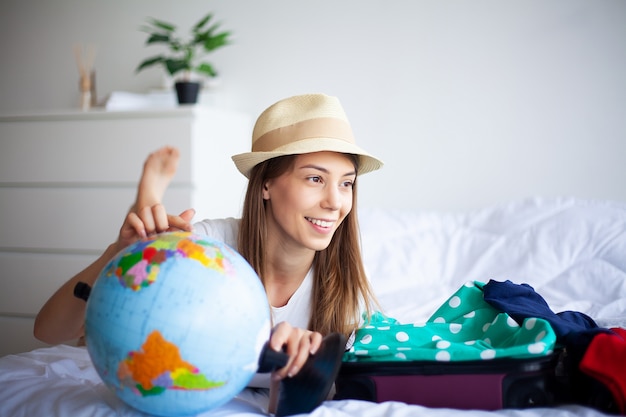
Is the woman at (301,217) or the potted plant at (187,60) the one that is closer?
the woman at (301,217)

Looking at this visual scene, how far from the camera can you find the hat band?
1541 mm

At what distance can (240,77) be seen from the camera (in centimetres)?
323

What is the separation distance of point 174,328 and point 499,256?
165 centimetres

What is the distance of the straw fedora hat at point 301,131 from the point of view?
59.4 inches

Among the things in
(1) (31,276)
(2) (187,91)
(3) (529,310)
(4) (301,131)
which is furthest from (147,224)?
(1) (31,276)

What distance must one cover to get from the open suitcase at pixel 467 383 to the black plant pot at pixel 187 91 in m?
1.98

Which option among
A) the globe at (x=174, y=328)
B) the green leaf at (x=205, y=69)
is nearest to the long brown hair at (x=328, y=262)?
the globe at (x=174, y=328)

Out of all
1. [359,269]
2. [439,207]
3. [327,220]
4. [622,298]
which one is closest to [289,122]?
[327,220]

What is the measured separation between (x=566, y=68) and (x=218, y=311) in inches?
92.1

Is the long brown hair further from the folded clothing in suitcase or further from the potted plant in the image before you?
the potted plant

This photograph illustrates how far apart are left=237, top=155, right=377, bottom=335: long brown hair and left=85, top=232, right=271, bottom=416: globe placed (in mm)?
566

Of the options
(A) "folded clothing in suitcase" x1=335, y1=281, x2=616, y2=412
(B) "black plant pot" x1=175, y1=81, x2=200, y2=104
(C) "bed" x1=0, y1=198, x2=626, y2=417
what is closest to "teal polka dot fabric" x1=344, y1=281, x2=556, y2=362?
(A) "folded clothing in suitcase" x1=335, y1=281, x2=616, y2=412

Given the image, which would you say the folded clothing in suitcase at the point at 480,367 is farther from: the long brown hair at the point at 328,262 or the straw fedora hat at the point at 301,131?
the straw fedora hat at the point at 301,131

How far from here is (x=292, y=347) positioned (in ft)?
3.67
